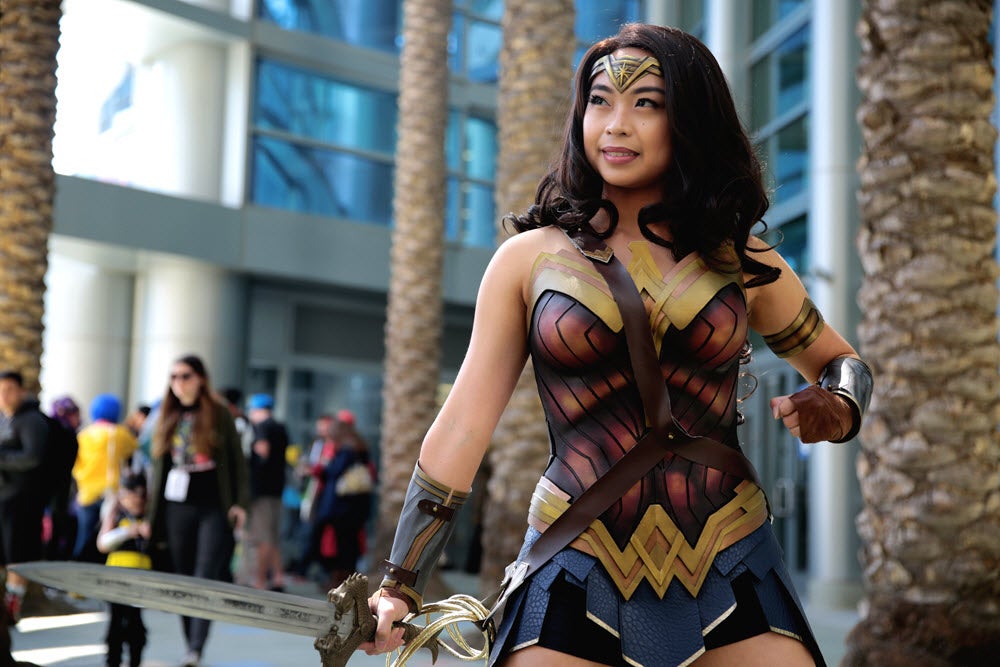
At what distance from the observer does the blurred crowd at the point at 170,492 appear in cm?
716

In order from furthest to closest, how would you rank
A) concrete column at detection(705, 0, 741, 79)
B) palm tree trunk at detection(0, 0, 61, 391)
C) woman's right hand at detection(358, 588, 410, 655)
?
1. concrete column at detection(705, 0, 741, 79)
2. palm tree trunk at detection(0, 0, 61, 391)
3. woman's right hand at detection(358, 588, 410, 655)

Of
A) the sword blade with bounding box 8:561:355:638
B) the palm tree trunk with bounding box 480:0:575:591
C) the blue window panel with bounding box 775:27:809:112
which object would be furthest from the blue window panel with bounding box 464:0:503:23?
the sword blade with bounding box 8:561:355:638

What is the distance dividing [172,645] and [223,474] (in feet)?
6.86

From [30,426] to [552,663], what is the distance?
23.6ft

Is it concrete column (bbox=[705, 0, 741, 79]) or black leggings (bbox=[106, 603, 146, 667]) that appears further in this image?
concrete column (bbox=[705, 0, 741, 79])

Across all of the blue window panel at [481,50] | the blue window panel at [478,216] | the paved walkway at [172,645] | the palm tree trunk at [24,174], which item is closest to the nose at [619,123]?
the paved walkway at [172,645]

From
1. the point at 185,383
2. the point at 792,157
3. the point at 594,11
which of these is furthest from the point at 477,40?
the point at 185,383

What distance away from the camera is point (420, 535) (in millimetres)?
2225

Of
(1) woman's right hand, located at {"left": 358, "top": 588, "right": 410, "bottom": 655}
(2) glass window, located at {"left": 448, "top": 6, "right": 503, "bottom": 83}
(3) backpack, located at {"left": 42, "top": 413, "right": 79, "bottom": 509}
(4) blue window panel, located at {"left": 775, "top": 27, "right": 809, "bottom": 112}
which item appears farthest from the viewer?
(2) glass window, located at {"left": 448, "top": 6, "right": 503, "bottom": 83}

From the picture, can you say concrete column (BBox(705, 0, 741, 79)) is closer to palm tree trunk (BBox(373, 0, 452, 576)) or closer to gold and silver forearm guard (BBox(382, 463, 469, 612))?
palm tree trunk (BBox(373, 0, 452, 576))

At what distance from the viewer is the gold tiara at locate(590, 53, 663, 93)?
2242mm

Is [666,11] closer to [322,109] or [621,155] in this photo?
[322,109]

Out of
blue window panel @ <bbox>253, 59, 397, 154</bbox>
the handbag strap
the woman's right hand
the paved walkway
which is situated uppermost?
blue window panel @ <bbox>253, 59, 397, 154</bbox>

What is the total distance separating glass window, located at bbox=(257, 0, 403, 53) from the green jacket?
12.2m
